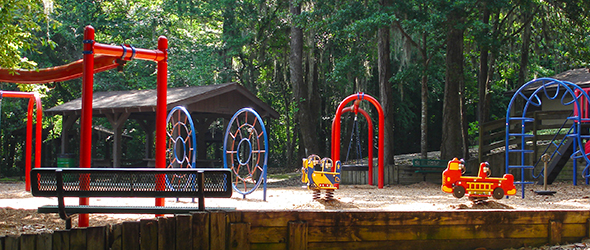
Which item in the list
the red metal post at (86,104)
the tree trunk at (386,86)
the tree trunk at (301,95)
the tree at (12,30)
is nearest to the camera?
the red metal post at (86,104)

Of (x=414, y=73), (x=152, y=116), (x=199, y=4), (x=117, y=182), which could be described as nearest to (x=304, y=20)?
(x=414, y=73)

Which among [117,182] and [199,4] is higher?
[199,4]

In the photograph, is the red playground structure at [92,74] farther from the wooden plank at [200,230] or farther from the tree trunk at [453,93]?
the tree trunk at [453,93]

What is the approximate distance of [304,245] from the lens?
513 cm

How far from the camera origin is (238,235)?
199 inches

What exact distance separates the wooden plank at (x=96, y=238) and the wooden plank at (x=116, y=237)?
57 mm

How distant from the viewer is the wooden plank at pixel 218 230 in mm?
4992

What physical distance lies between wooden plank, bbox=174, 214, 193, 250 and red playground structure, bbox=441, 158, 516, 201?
15.6 ft

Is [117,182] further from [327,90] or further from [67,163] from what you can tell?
[327,90]

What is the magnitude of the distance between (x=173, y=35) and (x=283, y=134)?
30.0 feet

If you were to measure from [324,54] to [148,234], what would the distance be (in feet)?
59.8

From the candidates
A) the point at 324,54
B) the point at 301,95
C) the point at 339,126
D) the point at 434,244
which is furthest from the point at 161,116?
the point at 324,54

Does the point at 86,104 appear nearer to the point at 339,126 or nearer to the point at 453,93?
the point at 339,126

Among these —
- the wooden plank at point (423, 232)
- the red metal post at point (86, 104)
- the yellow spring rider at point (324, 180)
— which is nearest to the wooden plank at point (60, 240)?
the wooden plank at point (423, 232)
